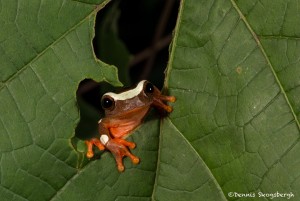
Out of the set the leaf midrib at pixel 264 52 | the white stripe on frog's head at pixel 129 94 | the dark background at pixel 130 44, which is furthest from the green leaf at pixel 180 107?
the dark background at pixel 130 44

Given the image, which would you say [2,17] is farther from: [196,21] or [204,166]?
[204,166]

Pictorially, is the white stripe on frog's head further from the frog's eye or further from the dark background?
the dark background

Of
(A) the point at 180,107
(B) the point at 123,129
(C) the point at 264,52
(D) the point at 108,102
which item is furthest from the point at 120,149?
(C) the point at 264,52

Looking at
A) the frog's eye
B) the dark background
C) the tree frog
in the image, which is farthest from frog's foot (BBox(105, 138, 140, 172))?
the dark background

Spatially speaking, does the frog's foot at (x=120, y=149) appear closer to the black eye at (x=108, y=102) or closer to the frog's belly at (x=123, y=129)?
the frog's belly at (x=123, y=129)

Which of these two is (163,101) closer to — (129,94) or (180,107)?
(180,107)
